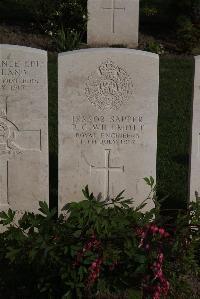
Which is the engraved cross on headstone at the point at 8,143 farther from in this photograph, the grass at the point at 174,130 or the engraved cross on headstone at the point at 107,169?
the grass at the point at 174,130

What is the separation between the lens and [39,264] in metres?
4.73

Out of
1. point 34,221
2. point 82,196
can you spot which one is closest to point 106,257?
point 34,221

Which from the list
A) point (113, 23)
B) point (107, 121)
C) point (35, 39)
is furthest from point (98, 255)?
point (35, 39)

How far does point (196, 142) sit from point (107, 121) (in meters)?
0.76

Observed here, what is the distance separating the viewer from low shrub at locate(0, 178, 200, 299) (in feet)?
15.1

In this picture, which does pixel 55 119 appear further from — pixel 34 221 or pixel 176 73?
pixel 34 221

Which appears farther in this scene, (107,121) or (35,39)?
(35,39)

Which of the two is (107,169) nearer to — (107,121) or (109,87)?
(107,121)

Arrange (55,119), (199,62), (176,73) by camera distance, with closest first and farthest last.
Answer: (199,62)
(55,119)
(176,73)

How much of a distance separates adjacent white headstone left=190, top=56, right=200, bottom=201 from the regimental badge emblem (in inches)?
20.7

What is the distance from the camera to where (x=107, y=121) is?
217 inches

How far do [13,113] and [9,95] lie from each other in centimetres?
15

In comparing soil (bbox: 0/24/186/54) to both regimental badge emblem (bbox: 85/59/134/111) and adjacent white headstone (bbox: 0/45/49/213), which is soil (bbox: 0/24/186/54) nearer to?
adjacent white headstone (bbox: 0/45/49/213)

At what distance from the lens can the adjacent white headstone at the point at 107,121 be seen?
5.36 meters
